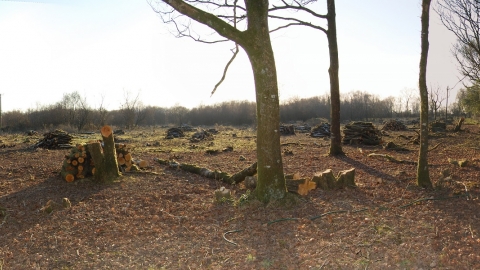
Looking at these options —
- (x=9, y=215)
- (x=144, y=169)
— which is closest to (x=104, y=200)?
(x=9, y=215)

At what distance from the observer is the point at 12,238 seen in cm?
482

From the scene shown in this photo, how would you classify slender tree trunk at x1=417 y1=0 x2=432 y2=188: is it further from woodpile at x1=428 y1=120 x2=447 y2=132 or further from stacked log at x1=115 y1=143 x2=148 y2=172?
woodpile at x1=428 y1=120 x2=447 y2=132

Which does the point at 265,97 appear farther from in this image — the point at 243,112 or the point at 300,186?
the point at 243,112

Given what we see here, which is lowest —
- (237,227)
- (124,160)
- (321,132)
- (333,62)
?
(237,227)

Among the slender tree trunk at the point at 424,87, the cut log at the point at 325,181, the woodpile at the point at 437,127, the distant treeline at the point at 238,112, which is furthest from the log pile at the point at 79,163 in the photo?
the distant treeline at the point at 238,112

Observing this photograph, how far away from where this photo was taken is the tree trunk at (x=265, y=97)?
5539mm

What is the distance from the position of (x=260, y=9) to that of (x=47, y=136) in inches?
614

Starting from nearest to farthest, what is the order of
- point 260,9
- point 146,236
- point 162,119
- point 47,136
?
1. point 146,236
2. point 260,9
3. point 47,136
4. point 162,119

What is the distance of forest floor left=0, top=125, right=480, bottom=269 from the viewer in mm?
3830

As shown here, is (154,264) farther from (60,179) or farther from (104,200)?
(60,179)

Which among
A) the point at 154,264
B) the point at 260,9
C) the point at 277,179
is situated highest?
the point at 260,9

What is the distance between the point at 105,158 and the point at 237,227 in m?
4.37

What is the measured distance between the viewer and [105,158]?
26.4ft

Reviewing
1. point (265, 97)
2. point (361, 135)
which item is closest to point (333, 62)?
point (361, 135)
